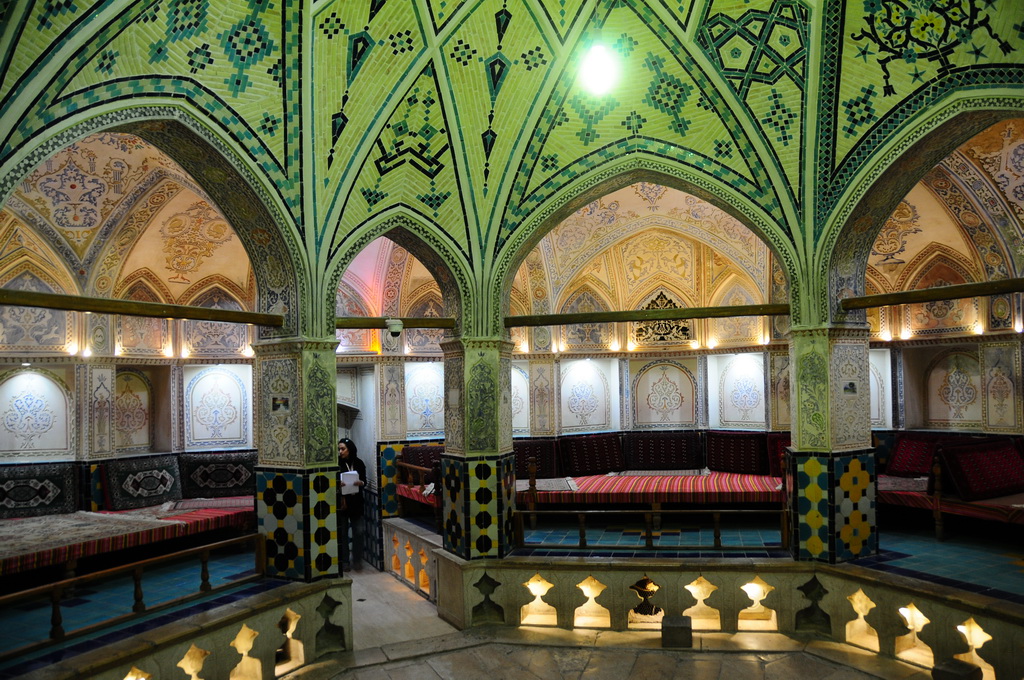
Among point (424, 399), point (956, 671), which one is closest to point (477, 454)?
point (424, 399)

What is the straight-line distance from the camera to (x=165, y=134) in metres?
6.53

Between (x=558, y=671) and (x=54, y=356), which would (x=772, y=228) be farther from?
(x=54, y=356)

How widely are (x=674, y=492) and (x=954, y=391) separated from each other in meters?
4.21

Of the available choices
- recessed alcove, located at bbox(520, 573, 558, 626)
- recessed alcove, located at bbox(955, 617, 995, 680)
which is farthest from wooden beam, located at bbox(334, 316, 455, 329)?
recessed alcove, located at bbox(955, 617, 995, 680)

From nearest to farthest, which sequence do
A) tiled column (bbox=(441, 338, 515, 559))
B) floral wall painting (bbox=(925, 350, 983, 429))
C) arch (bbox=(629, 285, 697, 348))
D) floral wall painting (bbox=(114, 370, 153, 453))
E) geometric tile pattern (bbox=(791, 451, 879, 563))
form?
geometric tile pattern (bbox=(791, 451, 879, 563)) < tiled column (bbox=(441, 338, 515, 559)) < floral wall painting (bbox=(925, 350, 983, 429)) < floral wall painting (bbox=(114, 370, 153, 453)) < arch (bbox=(629, 285, 697, 348))

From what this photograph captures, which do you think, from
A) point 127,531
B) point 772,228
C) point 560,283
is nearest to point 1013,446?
point 772,228

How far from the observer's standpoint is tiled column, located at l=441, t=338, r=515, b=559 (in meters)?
8.22

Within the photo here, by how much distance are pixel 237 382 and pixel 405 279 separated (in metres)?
3.00

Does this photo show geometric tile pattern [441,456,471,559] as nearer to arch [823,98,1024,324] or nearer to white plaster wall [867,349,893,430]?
arch [823,98,1024,324]

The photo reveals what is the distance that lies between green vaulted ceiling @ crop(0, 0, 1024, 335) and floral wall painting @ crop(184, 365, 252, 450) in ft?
15.4

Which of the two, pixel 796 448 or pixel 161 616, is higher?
pixel 796 448

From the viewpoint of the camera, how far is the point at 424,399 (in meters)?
11.9

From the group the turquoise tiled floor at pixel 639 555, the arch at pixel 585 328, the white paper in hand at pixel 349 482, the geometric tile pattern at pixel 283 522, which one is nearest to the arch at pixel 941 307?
the turquoise tiled floor at pixel 639 555

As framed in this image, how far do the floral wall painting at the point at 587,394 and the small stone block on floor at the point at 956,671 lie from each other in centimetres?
676
